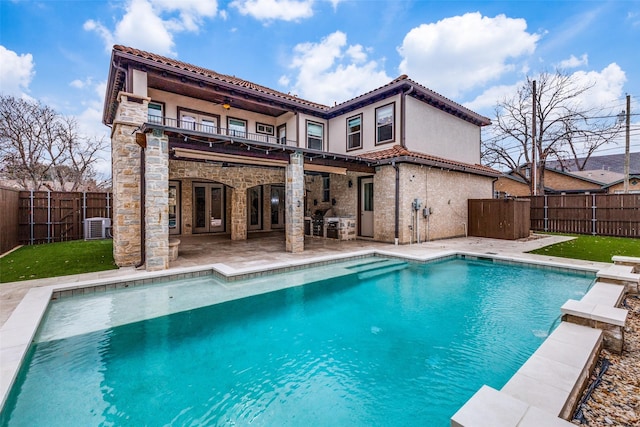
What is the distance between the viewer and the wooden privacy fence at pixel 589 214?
42.6ft

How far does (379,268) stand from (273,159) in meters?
4.40

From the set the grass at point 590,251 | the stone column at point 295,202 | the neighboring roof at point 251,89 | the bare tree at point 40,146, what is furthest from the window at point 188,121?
the grass at point 590,251

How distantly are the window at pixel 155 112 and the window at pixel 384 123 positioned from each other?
803 cm

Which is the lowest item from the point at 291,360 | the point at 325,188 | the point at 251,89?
the point at 291,360

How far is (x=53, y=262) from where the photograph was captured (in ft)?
24.3

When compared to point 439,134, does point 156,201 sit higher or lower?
lower

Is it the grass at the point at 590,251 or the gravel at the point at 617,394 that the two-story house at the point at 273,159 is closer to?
the grass at the point at 590,251

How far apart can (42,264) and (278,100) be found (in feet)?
28.4

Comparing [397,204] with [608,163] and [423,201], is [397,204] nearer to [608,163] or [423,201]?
[423,201]

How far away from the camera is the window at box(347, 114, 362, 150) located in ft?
41.7

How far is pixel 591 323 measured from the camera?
136 inches

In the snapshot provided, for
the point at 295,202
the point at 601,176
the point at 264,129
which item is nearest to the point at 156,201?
the point at 295,202

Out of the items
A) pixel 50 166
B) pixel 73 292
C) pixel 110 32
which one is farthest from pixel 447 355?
pixel 50 166

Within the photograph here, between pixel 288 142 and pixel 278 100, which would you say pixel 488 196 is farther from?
pixel 278 100
